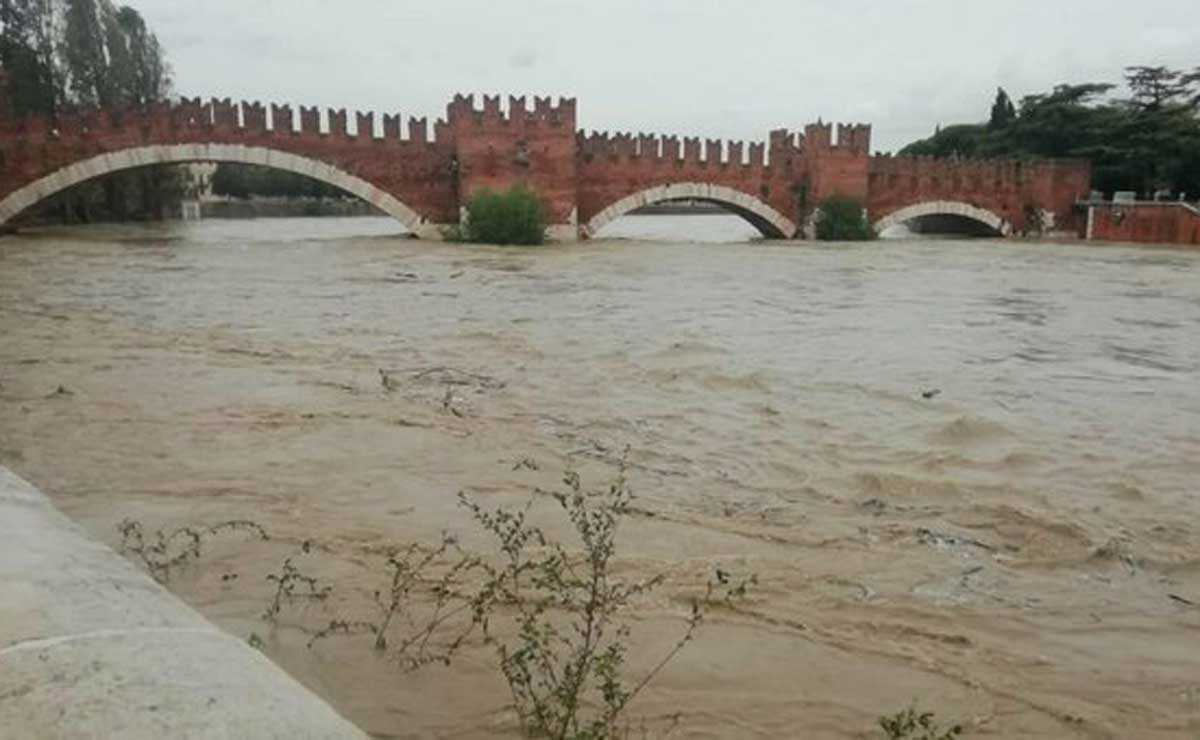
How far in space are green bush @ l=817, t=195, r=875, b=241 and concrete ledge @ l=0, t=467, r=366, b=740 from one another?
28327 millimetres

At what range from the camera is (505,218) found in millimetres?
23141

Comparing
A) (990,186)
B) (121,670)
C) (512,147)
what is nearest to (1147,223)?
(990,186)

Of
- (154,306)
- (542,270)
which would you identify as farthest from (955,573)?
(542,270)

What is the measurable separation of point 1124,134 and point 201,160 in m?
32.7

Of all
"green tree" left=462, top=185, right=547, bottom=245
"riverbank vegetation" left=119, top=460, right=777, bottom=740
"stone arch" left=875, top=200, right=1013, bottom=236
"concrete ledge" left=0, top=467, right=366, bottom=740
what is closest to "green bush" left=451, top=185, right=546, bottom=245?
"green tree" left=462, top=185, right=547, bottom=245

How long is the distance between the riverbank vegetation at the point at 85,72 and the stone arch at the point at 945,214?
2108 cm

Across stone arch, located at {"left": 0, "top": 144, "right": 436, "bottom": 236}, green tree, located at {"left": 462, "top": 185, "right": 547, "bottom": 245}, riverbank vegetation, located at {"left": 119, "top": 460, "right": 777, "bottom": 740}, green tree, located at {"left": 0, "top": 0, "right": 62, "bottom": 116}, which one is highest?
green tree, located at {"left": 0, "top": 0, "right": 62, "bottom": 116}

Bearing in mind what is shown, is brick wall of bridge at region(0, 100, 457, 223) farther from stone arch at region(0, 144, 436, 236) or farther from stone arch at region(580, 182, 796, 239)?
stone arch at region(580, 182, 796, 239)

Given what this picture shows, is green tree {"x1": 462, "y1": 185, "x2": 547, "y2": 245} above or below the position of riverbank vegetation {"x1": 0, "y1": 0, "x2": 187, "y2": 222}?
below

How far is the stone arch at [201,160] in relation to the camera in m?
23.5

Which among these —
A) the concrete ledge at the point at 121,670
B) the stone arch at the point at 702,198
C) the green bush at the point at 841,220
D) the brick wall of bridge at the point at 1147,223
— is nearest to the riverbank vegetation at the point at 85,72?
the stone arch at the point at 702,198

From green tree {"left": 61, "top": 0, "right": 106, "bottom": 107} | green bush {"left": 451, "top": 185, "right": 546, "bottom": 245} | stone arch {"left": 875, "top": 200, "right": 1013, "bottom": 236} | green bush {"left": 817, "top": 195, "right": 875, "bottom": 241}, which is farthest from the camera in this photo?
green tree {"left": 61, "top": 0, "right": 106, "bottom": 107}

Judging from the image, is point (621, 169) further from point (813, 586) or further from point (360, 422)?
point (813, 586)

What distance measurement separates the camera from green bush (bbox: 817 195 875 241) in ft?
94.0
